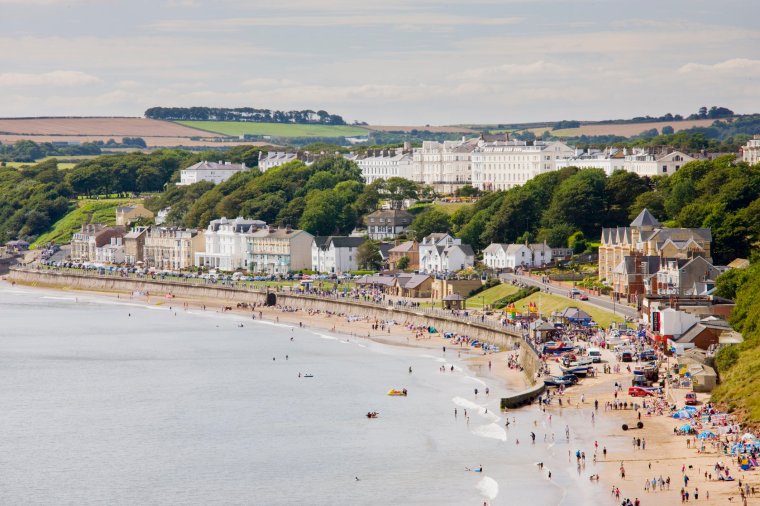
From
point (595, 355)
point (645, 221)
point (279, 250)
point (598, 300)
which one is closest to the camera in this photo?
point (595, 355)

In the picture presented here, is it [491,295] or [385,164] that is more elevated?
[385,164]

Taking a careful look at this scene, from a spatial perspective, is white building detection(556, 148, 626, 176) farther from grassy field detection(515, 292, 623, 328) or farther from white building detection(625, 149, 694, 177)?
grassy field detection(515, 292, 623, 328)

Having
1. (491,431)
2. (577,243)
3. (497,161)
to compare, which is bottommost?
(491,431)

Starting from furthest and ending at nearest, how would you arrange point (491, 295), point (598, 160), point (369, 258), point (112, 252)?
point (112, 252), point (598, 160), point (369, 258), point (491, 295)

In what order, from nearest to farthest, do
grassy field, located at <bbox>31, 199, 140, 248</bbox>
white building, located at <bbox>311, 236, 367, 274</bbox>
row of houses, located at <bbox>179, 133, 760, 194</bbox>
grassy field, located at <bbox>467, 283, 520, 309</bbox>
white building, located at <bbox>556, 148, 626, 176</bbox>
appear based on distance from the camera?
1. grassy field, located at <bbox>467, 283, 520, 309</bbox>
2. white building, located at <bbox>311, 236, 367, 274</bbox>
3. row of houses, located at <bbox>179, 133, 760, 194</bbox>
4. white building, located at <bbox>556, 148, 626, 176</bbox>
5. grassy field, located at <bbox>31, 199, 140, 248</bbox>

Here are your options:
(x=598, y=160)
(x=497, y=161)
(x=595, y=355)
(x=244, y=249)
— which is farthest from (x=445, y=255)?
(x=497, y=161)

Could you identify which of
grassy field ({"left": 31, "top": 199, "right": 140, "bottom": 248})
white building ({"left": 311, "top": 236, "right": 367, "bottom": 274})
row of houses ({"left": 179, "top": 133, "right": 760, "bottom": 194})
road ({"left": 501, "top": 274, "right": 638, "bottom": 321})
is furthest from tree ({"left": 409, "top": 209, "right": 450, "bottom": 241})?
grassy field ({"left": 31, "top": 199, "right": 140, "bottom": 248})

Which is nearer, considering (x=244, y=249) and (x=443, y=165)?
(x=244, y=249)

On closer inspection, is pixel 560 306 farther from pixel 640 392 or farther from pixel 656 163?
pixel 656 163
